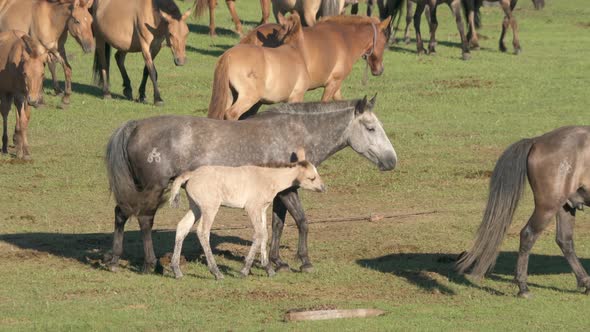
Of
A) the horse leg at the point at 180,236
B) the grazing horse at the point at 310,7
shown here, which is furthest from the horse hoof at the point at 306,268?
the grazing horse at the point at 310,7

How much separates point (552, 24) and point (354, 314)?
2551 centimetres

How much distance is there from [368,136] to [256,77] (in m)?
4.12

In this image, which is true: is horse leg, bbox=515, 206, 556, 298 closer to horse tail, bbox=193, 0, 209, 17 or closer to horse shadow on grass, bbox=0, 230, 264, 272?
horse shadow on grass, bbox=0, 230, 264, 272

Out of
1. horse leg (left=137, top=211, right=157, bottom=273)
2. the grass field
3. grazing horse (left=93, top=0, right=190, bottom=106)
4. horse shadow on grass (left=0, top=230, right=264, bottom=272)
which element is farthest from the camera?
grazing horse (left=93, top=0, right=190, bottom=106)

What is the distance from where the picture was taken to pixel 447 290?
11.8 m

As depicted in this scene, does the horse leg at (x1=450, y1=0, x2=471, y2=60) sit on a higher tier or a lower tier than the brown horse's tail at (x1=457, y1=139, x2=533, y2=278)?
lower

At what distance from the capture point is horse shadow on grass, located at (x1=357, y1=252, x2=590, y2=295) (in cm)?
1207

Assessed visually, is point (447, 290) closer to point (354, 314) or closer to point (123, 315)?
point (354, 314)

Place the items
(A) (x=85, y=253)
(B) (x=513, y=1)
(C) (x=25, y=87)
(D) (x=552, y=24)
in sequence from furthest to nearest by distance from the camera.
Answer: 1. (D) (x=552, y=24)
2. (B) (x=513, y=1)
3. (C) (x=25, y=87)
4. (A) (x=85, y=253)

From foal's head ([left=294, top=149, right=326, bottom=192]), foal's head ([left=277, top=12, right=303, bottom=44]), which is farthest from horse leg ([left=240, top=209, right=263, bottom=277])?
foal's head ([left=277, top=12, right=303, bottom=44])

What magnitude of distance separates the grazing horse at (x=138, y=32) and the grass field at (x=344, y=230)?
54 centimetres

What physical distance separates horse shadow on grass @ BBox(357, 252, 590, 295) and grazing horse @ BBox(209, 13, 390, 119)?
395 cm

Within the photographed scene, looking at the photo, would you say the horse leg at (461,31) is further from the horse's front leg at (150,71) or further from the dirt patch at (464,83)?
the horse's front leg at (150,71)

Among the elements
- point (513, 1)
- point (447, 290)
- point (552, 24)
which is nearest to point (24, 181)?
point (447, 290)
